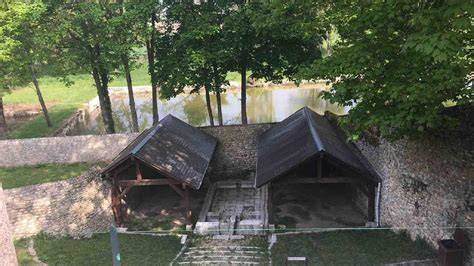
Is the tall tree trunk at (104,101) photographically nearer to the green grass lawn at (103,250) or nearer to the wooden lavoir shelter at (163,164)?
the wooden lavoir shelter at (163,164)

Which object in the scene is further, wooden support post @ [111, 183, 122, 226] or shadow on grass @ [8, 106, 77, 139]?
shadow on grass @ [8, 106, 77, 139]

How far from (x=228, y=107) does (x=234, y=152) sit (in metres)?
14.4

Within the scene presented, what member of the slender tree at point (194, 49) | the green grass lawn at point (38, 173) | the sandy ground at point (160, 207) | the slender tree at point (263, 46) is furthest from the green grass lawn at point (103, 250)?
the slender tree at point (263, 46)

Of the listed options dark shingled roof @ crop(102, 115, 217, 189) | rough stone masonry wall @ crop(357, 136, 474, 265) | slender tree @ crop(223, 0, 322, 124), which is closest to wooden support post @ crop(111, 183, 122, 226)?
dark shingled roof @ crop(102, 115, 217, 189)

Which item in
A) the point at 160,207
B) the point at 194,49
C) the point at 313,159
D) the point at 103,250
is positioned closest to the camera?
the point at 103,250

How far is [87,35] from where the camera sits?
66.4 ft

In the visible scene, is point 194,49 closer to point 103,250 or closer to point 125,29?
point 125,29

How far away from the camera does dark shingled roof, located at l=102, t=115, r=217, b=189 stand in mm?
14453

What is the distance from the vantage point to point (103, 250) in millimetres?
13375

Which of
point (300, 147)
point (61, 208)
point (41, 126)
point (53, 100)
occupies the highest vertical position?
point (53, 100)

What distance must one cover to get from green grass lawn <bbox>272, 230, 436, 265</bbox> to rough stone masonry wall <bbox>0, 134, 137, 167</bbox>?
970cm

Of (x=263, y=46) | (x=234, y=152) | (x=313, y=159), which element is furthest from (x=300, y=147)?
(x=263, y=46)

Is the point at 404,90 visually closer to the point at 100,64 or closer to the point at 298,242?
the point at 298,242

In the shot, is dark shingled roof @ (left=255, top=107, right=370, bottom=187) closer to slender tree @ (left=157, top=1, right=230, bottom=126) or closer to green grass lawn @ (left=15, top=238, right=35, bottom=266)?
slender tree @ (left=157, top=1, right=230, bottom=126)
